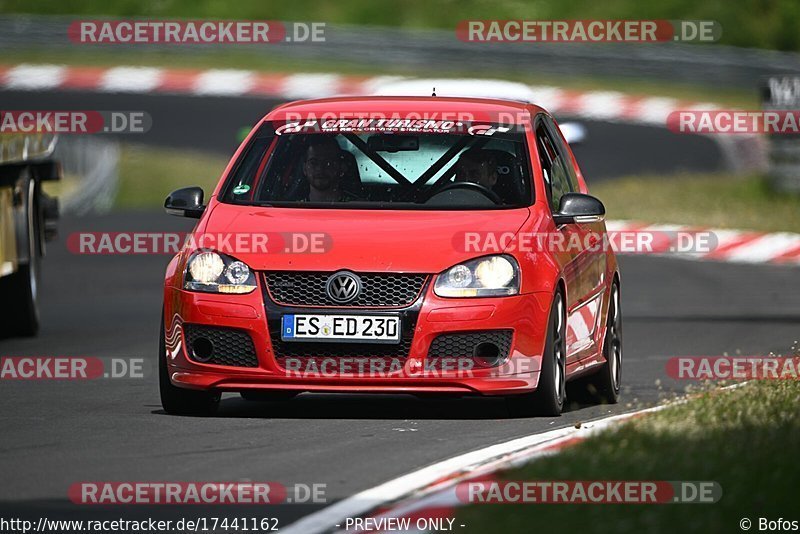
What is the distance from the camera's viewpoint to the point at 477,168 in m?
11.0

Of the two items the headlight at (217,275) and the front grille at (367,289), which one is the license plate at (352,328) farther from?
the headlight at (217,275)

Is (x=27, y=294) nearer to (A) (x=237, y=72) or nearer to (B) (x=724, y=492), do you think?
(B) (x=724, y=492)

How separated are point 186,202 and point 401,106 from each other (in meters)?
1.37

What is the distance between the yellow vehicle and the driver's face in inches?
188

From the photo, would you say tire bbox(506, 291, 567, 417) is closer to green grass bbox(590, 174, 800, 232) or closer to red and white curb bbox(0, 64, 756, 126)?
green grass bbox(590, 174, 800, 232)

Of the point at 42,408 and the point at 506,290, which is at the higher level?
the point at 506,290

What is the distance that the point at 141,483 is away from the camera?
8219 mm

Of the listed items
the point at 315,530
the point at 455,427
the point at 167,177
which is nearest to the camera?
the point at 315,530

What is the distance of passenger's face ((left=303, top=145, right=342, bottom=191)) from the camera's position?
11031mm

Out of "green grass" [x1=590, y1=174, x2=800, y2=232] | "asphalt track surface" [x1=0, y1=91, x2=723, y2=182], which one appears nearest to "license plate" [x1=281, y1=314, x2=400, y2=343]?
"green grass" [x1=590, y1=174, x2=800, y2=232]

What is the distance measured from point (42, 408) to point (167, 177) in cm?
2414

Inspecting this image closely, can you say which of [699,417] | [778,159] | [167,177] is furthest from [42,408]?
[167,177]

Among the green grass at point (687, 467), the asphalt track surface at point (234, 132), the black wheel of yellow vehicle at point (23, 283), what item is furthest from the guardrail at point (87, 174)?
the green grass at point (687, 467)

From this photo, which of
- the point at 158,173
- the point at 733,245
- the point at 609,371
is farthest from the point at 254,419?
the point at 158,173
